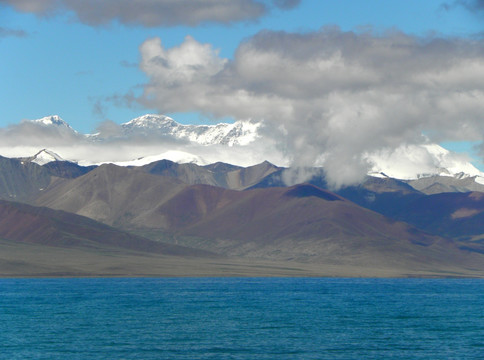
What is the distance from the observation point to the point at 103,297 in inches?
7766

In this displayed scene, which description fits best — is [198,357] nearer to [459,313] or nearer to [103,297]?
[459,313]

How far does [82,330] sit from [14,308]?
146 feet

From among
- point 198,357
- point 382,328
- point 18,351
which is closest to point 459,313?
point 382,328

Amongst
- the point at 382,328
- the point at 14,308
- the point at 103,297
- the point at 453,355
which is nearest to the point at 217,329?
the point at 382,328

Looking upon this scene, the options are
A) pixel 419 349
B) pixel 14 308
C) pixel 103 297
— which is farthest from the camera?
pixel 103 297

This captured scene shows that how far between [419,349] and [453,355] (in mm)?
6187

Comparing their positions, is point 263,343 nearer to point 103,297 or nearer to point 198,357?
point 198,357

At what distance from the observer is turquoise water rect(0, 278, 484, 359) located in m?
105

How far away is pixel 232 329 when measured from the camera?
128 metres

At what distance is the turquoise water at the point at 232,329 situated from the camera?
105m

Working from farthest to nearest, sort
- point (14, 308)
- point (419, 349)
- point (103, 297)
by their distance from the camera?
point (103, 297)
point (14, 308)
point (419, 349)

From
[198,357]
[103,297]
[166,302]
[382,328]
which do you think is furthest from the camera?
[103,297]

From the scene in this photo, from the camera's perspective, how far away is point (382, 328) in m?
135

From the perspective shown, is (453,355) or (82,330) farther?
(82,330)
